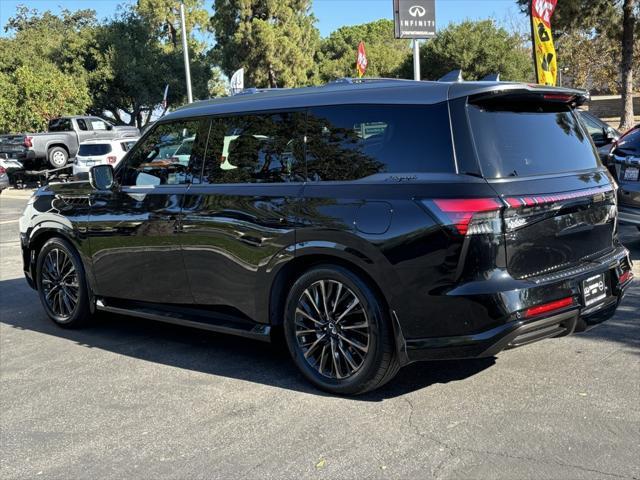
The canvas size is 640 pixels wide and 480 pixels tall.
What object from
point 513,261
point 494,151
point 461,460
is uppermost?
point 494,151

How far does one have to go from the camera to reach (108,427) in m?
3.90

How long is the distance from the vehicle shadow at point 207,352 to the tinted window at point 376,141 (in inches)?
56.2

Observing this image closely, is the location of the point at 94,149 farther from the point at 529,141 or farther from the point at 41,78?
the point at 529,141

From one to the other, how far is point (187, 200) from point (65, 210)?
1622 mm

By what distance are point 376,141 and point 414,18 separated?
26.8 ft

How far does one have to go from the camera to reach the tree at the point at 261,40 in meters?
40.6

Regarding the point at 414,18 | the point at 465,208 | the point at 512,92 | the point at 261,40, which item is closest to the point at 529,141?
the point at 512,92

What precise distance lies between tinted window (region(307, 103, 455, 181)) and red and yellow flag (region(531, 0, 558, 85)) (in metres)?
7.42

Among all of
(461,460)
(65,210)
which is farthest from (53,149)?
(461,460)

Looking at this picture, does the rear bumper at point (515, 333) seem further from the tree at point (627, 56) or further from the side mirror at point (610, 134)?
the tree at point (627, 56)

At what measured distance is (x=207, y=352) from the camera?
17.2 ft

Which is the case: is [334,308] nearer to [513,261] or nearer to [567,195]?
[513,261]

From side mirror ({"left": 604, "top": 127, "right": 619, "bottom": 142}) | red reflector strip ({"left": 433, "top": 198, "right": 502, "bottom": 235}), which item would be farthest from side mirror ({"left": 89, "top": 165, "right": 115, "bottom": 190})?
side mirror ({"left": 604, "top": 127, "right": 619, "bottom": 142})

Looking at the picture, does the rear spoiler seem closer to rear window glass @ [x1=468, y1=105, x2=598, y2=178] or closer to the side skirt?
rear window glass @ [x1=468, y1=105, x2=598, y2=178]
